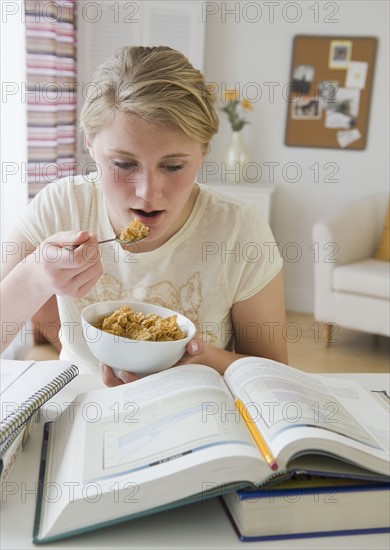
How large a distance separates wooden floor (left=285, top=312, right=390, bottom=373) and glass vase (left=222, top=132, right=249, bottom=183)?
0.98 metres

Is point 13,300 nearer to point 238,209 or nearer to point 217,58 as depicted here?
point 238,209

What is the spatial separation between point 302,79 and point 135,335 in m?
3.31

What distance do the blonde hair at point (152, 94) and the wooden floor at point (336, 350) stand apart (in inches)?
83.0

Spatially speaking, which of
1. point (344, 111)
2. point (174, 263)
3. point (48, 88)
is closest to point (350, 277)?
point (344, 111)

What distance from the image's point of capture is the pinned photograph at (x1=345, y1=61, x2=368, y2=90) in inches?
156

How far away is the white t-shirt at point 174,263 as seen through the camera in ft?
Result: 4.50

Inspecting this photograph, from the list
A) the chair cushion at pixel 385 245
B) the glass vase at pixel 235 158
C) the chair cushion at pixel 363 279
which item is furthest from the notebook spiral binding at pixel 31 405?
the glass vase at pixel 235 158

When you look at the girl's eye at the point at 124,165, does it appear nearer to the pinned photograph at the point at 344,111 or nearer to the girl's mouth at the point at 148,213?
the girl's mouth at the point at 148,213

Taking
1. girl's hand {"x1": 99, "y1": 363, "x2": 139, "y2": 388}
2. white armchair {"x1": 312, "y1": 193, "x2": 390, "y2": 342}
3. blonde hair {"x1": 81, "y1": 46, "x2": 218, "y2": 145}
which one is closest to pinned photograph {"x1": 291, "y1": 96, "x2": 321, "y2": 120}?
white armchair {"x1": 312, "y1": 193, "x2": 390, "y2": 342}

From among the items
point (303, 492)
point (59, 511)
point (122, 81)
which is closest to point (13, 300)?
point (122, 81)

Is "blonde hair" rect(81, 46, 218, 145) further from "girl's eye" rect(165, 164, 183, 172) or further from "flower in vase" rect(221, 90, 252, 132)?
"flower in vase" rect(221, 90, 252, 132)

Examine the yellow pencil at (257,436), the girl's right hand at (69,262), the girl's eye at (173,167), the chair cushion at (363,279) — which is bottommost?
the chair cushion at (363,279)

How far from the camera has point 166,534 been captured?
2.38 ft

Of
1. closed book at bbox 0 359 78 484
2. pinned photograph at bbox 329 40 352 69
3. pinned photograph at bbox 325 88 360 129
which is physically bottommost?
closed book at bbox 0 359 78 484
